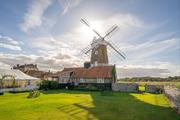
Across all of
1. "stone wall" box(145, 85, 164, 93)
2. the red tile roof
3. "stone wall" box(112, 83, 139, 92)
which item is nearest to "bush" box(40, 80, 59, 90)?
the red tile roof

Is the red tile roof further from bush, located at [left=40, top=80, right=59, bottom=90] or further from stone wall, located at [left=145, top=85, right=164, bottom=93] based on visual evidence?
stone wall, located at [left=145, top=85, right=164, bottom=93]

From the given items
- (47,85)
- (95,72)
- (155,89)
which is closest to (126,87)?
(155,89)

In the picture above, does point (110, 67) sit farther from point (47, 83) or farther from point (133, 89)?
point (47, 83)

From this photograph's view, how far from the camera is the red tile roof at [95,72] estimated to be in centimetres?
3970

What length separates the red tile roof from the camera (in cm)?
3970

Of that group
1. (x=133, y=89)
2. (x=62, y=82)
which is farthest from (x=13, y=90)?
(x=133, y=89)

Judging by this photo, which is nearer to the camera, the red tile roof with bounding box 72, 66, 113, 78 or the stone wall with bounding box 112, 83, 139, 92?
the stone wall with bounding box 112, 83, 139, 92

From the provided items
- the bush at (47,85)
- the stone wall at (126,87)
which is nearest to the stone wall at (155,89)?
the stone wall at (126,87)

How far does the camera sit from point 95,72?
4191 centimetres

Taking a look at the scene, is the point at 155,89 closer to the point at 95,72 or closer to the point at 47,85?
the point at 95,72

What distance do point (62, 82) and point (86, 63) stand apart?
8688mm

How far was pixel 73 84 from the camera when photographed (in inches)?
1735

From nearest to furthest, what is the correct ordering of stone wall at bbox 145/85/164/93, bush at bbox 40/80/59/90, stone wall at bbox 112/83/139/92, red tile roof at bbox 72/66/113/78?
stone wall at bbox 145/85/164/93, stone wall at bbox 112/83/139/92, bush at bbox 40/80/59/90, red tile roof at bbox 72/66/113/78

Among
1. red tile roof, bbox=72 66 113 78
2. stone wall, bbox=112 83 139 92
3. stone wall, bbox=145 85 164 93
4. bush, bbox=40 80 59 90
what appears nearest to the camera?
stone wall, bbox=145 85 164 93
